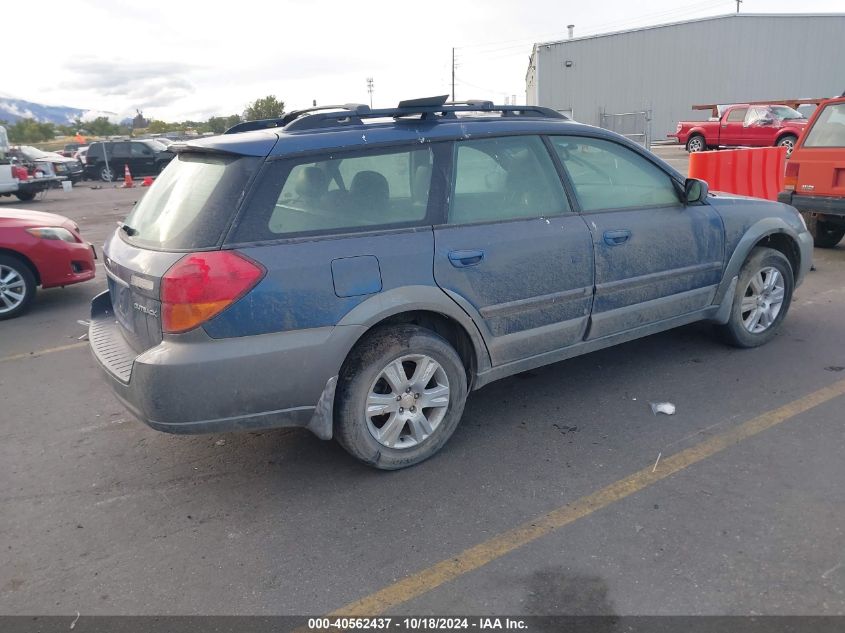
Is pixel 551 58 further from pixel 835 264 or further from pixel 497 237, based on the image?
pixel 497 237

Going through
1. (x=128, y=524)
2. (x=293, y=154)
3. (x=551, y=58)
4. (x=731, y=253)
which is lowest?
(x=128, y=524)

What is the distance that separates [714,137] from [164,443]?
2515 centimetres

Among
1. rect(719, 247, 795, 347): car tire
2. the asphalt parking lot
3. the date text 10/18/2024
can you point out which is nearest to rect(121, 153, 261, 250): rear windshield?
the asphalt parking lot

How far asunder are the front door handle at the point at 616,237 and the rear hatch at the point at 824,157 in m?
4.75

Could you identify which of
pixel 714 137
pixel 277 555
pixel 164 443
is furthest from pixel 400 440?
pixel 714 137

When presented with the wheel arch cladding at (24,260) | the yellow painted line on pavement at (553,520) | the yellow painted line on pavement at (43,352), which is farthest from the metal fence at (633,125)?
the yellow painted line on pavement at (553,520)

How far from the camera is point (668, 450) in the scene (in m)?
3.53

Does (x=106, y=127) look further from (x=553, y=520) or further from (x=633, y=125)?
(x=553, y=520)

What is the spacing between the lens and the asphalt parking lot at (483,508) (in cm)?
257

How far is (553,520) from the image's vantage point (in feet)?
9.77

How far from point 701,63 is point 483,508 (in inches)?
1636

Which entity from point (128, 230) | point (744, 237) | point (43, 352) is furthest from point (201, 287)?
point (744, 237)

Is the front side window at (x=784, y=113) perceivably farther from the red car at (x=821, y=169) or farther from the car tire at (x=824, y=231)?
the red car at (x=821, y=169)

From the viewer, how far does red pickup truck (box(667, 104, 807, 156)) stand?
2211 centimetres
